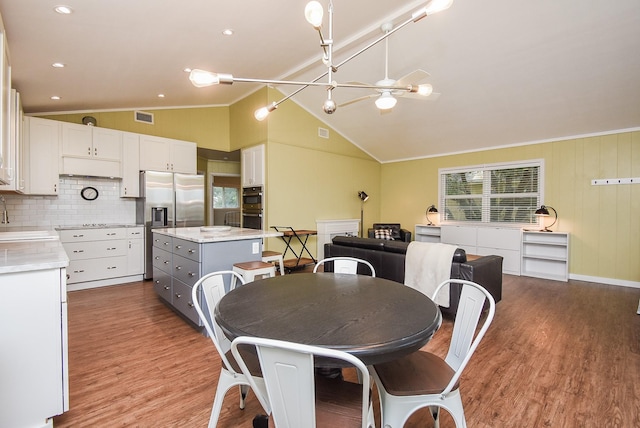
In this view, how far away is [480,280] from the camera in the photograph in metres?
3.25

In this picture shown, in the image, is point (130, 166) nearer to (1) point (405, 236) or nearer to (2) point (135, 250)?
(2) point (135, 250)

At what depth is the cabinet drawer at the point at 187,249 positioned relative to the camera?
288 cm

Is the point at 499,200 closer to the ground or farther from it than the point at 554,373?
farther from it

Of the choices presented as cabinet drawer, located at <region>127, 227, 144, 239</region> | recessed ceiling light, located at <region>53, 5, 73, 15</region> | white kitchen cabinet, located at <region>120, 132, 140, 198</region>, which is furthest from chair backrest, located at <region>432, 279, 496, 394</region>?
white kitchen cabinet, located at <region>120, 132, 140, 198</region>

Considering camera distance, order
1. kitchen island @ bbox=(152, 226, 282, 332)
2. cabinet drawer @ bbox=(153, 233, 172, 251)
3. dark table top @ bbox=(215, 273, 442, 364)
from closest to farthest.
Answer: dark table top @ bbox=(215, 273, 442, 364) < kitchen island @ bbox=(152, 226, 282, 332) < cabinet drawer @ bbox=(153, 233, 172, 251)

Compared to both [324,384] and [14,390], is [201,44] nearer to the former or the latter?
[14,390]

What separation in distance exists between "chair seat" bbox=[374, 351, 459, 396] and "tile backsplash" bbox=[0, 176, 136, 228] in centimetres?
521

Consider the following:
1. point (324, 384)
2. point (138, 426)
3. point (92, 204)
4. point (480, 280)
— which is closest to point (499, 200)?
point (480, 280)

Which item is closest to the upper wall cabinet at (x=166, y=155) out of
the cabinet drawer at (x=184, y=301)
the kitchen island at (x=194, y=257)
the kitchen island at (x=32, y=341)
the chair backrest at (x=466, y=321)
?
the kitchen island at (x=194, y=257)

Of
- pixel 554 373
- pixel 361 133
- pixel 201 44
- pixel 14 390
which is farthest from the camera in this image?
pixel 361 133

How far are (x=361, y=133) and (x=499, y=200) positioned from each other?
3252 millimetres

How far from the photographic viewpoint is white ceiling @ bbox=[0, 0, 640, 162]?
2.61 meters

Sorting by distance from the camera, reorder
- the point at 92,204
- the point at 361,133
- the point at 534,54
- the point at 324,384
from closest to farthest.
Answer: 1. the point at 324,384
2. the point at 534,54
3. the point at 92,204
4. the point at 361,133

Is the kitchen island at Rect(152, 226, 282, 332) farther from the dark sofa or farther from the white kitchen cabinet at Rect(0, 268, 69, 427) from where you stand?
the dark sofa
